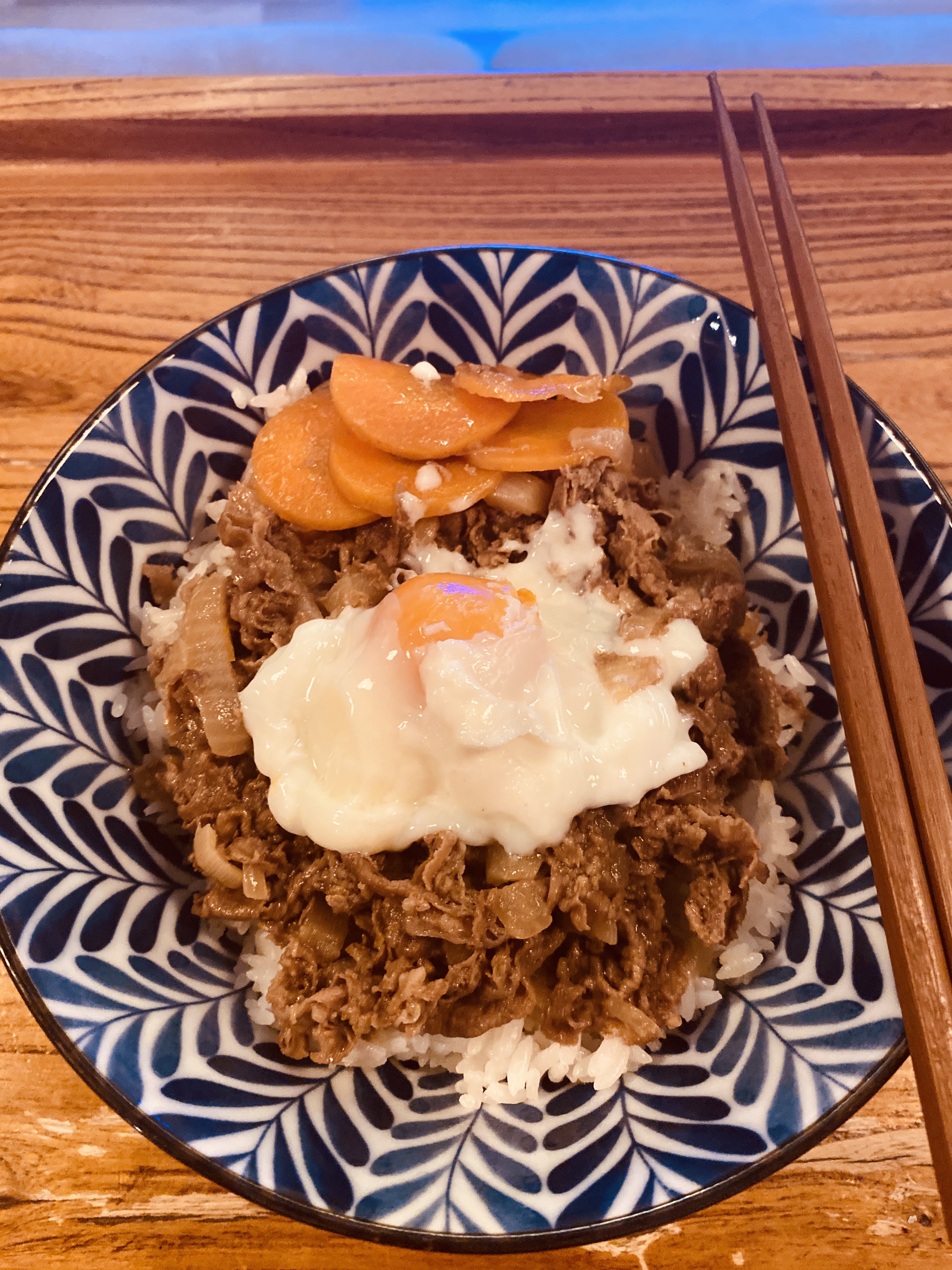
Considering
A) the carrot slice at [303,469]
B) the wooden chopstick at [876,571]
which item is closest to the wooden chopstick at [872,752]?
the wooden chopstick at [876,571]

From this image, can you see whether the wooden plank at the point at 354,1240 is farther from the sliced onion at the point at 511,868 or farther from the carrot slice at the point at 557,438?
the carrot slice at the point at 557,438

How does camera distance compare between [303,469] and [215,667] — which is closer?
[215,667]

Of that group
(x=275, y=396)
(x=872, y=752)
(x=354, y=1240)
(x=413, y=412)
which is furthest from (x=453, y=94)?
(x=354, y=1240)

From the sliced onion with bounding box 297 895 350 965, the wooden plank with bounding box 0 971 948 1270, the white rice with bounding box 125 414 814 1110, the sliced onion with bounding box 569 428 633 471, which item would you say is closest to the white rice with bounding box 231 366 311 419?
the white rice with bounding box 125 414 814 1110

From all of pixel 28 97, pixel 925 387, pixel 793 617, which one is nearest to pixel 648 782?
pixel 793 617

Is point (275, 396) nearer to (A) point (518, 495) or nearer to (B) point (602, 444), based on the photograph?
(A) point (518, 495)

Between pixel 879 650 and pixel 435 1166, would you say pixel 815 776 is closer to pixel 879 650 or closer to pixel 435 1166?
pixel 879 650

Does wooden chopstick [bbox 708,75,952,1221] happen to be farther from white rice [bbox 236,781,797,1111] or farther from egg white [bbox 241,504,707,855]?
white rice [bbox 236,781,797,1111]
